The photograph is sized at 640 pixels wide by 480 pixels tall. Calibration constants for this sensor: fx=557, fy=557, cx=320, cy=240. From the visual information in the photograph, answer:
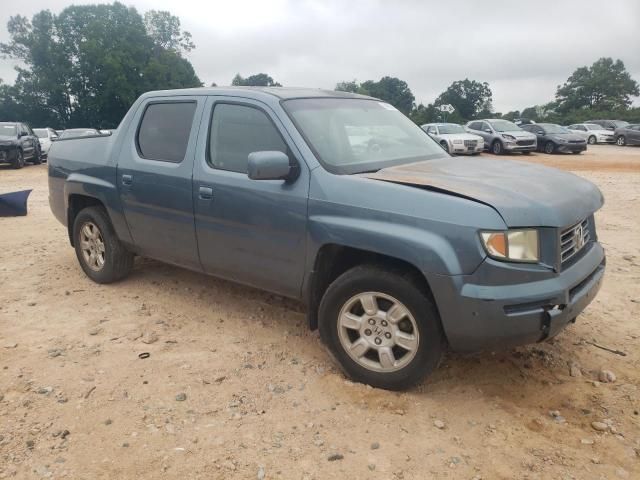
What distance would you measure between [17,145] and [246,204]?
1760 centimetres

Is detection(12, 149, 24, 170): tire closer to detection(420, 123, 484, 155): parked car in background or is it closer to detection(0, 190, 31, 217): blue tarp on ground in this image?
detection(0, 190, 31, 217): blue tarp on ground

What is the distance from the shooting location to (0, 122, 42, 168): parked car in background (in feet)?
59.6

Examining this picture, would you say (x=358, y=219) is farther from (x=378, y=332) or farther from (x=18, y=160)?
(x=18, y=160)

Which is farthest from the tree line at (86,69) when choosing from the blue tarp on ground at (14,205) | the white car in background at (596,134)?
the blue tarp on ground at (14,205)

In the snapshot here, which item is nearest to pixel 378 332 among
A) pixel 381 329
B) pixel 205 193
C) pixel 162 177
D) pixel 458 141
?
pixel 381 329

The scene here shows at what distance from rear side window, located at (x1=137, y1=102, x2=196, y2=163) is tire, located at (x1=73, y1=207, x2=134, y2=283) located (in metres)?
0.90

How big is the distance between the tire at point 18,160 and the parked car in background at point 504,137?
58.3 feet

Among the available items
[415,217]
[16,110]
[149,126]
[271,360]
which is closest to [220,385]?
[271,360]

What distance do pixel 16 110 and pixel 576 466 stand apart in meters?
54.0

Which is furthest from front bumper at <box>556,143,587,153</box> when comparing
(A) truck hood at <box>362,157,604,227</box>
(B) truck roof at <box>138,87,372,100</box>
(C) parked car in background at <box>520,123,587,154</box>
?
(A) truck hood at <box>362,157,604,227</box>

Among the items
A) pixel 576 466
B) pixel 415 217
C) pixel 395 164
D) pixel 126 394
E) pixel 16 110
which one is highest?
pixel 16 110

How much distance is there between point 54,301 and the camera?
489 cm

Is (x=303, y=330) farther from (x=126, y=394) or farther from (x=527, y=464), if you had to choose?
(x=527, y=464)

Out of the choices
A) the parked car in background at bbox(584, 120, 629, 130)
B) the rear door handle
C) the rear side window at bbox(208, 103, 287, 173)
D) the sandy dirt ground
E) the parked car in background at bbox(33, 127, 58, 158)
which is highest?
the parked car in background at bbox(33, 127, 58, 158)
